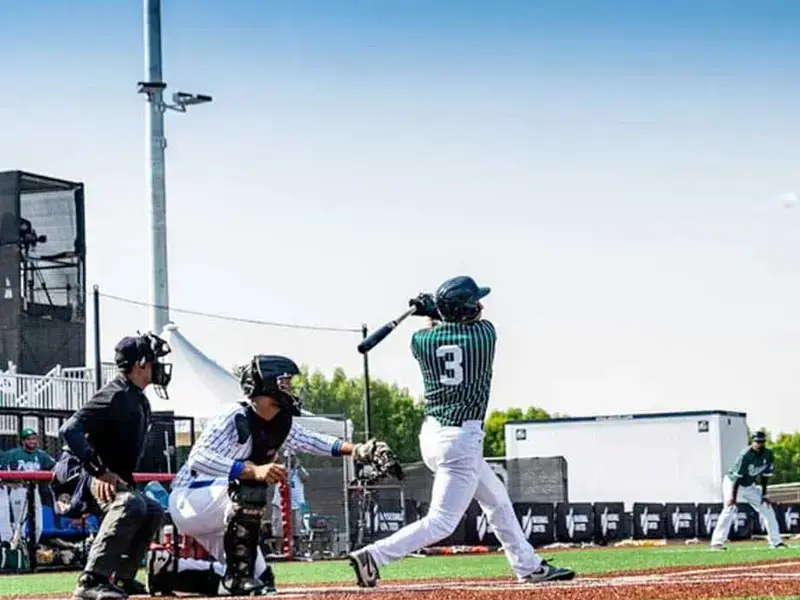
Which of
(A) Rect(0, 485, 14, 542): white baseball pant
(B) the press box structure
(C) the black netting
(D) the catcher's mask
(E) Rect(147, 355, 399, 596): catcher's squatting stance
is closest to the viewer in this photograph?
(D) the catcher's mask

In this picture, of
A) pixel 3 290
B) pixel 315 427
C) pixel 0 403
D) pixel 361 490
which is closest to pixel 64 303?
pixel 3 290

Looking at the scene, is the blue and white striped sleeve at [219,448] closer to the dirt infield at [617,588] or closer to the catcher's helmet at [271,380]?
the catcher's helmet at [271,380]

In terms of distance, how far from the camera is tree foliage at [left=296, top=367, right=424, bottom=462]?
108 meters

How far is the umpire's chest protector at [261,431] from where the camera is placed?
35.4 feet

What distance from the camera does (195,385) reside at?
111 ft

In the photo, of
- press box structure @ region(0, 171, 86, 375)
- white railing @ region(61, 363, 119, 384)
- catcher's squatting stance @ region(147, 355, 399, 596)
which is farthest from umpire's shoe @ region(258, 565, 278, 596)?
press box structure @ region(0, 171, 86, 375)

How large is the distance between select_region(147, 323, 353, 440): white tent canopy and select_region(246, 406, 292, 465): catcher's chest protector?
71.1 feet

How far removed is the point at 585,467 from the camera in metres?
41.8

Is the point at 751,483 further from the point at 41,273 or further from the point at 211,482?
the point at 41,273

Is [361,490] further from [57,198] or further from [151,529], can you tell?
[151,529]

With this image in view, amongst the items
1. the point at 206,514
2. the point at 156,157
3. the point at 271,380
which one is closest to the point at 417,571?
the point at 206,514

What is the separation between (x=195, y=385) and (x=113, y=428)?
942 inches

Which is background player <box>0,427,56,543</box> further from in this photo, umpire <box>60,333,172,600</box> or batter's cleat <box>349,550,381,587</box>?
umpire <box>60,333,172,600</box>

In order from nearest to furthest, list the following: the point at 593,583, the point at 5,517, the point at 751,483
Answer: the point at 593,583 < the point at 5,517 < the point at 751,483
